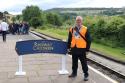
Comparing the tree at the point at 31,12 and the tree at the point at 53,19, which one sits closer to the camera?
the tree at the point at 31,12

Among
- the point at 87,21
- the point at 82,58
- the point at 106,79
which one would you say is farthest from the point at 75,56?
the point at 87,21

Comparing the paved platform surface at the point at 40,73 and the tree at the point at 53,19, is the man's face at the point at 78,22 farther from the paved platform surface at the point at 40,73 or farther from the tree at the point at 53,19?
the tree at the point at 53,19

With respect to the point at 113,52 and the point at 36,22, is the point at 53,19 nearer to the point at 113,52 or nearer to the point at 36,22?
the point at 36,22

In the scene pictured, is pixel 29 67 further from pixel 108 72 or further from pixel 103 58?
pixel 103 58

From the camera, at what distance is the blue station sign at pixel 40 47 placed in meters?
13.2

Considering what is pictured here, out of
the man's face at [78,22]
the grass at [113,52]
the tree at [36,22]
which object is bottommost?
the tree at [36,22]

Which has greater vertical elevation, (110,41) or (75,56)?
(75,56)

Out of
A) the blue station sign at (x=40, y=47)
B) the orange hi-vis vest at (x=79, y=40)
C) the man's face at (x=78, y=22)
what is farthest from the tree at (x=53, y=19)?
the man's face at (x=78, y=22)

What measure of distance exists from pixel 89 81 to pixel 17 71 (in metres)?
2.82

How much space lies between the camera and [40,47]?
13367 millimetres

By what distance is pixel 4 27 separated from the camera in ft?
105

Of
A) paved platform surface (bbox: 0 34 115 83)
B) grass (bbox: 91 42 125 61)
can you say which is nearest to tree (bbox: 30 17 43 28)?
grass (bbox: 91 42 125 61)

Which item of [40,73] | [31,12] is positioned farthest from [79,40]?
[31,12]

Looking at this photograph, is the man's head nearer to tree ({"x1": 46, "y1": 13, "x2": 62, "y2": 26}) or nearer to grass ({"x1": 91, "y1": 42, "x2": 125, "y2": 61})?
grass ({"x1": 91, "y1": 42, "x2": 125, "y2": 61})
